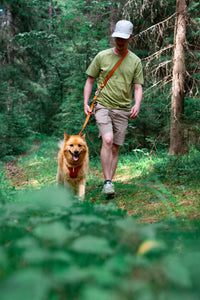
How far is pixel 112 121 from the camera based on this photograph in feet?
16.7

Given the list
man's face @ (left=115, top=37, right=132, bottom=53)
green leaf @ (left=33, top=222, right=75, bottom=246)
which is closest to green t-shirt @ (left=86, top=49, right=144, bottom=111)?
man's face @ (left=115, top=37, right=132, bottom=53)

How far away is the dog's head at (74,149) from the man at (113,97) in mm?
Answer: 391

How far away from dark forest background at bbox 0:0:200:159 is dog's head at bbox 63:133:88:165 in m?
2.64

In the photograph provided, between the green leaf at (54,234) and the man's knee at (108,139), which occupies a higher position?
the green leaf at (54,234)

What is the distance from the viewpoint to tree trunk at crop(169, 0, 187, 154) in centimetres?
755

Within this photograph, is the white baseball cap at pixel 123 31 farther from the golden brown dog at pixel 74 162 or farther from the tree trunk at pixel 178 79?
the tree trunk at pixel 178 79

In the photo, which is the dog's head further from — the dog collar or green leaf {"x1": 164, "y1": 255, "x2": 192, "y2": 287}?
green leaf {"x1": 164, "y1": 255, "x2": 192, "y2": 287}

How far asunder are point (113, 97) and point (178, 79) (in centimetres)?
336

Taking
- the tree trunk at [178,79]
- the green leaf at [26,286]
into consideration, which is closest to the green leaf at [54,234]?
the green leaf at [26,286]

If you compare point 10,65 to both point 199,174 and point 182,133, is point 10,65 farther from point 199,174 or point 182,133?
point 199,174

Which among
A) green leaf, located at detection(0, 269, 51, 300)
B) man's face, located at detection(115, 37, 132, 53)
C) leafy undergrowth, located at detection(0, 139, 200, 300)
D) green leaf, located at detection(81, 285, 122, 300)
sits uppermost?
man's face, located at detection(115, 37, 132, 53)

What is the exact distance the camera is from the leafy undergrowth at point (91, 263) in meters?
1.06

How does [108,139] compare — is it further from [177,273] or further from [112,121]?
[177,273]

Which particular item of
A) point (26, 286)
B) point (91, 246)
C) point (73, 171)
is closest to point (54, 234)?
point (91, 246)
